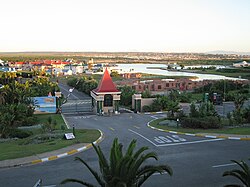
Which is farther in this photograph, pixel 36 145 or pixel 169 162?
pixel 36 145

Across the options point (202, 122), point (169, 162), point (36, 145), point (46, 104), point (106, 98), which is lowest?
point (46, 104)

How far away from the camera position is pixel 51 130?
20625mm

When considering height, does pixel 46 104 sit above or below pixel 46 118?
above

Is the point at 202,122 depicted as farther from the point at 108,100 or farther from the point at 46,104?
the point at 46,104

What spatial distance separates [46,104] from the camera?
31047mm

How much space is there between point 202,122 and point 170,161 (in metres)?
7.67

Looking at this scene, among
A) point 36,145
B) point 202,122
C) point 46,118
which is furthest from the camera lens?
point 46,118

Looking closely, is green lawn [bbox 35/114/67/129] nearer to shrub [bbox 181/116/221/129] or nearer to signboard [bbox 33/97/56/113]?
signboard [bbox 33/97/56/113]

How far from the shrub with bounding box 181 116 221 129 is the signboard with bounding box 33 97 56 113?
1398 centimetres

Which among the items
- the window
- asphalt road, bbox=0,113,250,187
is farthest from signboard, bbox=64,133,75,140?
the window

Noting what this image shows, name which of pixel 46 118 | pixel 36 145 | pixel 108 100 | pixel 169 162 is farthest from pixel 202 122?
pixel 46 118

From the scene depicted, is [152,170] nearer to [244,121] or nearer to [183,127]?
[183,127]

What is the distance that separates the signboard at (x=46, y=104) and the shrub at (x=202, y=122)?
13978 mm

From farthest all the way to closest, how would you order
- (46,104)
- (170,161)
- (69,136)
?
(46,104) < (69,136) < (170,161)
